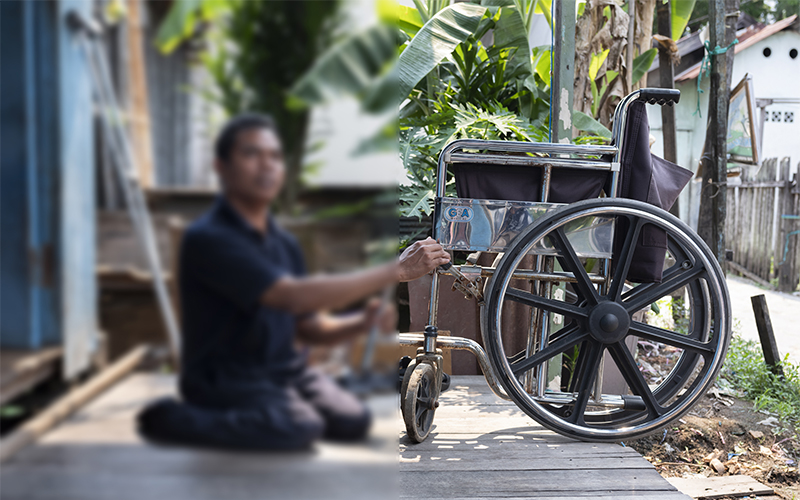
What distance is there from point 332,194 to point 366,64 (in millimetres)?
49

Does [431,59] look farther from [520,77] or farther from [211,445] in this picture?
[211,445]

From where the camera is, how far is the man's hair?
0.17 metres

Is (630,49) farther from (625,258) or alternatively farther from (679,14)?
(625,258)

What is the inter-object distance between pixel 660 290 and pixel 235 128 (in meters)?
1.52

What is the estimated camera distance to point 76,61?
0.18m

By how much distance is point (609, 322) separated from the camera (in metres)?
1.46

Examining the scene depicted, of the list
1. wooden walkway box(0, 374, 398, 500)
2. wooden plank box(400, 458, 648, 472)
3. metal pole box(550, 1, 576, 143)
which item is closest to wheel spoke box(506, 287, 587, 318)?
wooden plank box(400, 458, 648, 472)

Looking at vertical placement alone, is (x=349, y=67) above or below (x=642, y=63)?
below

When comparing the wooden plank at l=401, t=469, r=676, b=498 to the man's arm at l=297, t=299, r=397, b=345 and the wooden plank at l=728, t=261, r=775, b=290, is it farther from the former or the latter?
the man's arm at l=297, t=299, r=397, b=345

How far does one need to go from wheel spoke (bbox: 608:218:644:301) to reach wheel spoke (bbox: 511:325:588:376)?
0.13 metres

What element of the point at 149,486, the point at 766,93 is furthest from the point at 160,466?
the point at 766,93

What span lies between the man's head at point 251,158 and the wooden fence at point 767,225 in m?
2.68

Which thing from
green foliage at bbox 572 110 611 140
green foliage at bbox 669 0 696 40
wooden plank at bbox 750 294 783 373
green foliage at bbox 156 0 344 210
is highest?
green foliage at bbox 669 0 696 40

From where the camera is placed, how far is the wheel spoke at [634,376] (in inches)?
59.8
